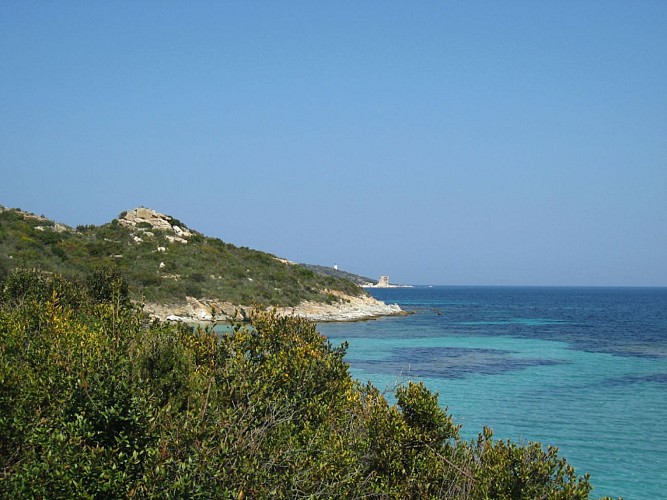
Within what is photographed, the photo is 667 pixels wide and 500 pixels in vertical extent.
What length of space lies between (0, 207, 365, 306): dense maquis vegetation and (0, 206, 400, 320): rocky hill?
0.31ft

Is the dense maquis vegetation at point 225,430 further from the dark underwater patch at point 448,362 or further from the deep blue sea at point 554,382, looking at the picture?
the dark underwater patch at point 448,362

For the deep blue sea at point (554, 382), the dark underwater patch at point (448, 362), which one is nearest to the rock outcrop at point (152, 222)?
the deep blue sea at point (554, 382)

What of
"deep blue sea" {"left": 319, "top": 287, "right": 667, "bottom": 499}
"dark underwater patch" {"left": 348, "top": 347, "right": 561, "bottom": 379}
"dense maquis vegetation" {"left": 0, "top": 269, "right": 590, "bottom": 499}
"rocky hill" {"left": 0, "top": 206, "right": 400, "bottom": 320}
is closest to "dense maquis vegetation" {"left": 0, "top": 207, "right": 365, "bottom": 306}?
"rocky hill" {"left": 0, "top": 206, "right": 400, "bottom": 320}

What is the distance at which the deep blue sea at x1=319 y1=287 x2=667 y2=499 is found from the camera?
64.3ft

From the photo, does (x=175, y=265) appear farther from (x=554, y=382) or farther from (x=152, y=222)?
(x=554, y=382)

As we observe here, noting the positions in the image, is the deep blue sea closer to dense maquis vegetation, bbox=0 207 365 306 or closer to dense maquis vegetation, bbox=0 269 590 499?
dense maquis vegetation, bbox=0 269 590 499

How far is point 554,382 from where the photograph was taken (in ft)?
110

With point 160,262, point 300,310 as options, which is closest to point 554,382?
point 300,310

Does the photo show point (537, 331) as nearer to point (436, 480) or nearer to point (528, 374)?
point (528, 374)

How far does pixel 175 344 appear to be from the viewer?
35.9ft

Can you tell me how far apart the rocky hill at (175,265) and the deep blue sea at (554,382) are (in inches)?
359

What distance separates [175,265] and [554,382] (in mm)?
41433

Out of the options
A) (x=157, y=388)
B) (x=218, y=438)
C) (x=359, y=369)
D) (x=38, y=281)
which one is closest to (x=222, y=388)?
(x=157, y=388)

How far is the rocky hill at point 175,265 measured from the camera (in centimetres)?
5234
